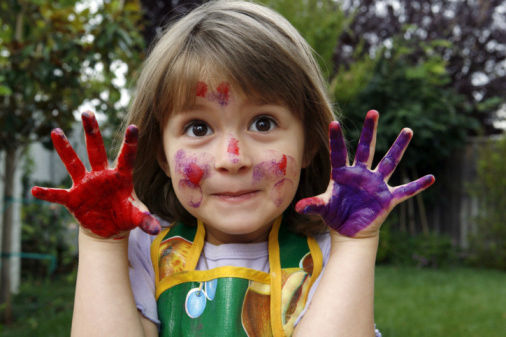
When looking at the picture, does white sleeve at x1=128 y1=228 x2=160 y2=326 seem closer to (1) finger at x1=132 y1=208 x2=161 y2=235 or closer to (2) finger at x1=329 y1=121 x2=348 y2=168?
(1) finger at x1=132 y1=208 x2=161 y2=235

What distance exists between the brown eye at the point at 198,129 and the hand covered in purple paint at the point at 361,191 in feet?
1.11

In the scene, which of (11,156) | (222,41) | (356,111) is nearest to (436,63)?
(356,111)

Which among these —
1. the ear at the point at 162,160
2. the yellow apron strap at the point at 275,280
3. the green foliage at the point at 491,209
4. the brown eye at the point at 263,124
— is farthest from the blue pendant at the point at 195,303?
the green foliage at the point at 491,209

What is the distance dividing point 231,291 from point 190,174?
0.37m

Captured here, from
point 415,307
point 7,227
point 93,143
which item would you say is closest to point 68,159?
point 93,143

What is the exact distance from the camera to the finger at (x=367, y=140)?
1254 mm

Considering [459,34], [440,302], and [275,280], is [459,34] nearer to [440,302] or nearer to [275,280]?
[440,302]

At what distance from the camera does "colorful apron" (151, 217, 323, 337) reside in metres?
1.32

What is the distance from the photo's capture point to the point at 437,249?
6.94 m

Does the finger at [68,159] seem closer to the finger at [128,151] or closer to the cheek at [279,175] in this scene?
the finger at [128,151]

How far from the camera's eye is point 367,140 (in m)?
1.26

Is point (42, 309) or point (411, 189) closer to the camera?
point (411, 189)

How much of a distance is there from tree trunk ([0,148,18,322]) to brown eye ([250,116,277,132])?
2.93 meters

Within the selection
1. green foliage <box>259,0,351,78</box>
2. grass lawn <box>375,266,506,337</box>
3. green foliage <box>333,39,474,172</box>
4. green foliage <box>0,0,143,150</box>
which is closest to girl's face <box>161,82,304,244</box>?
green foliage <box>0,0,143,150</box>
